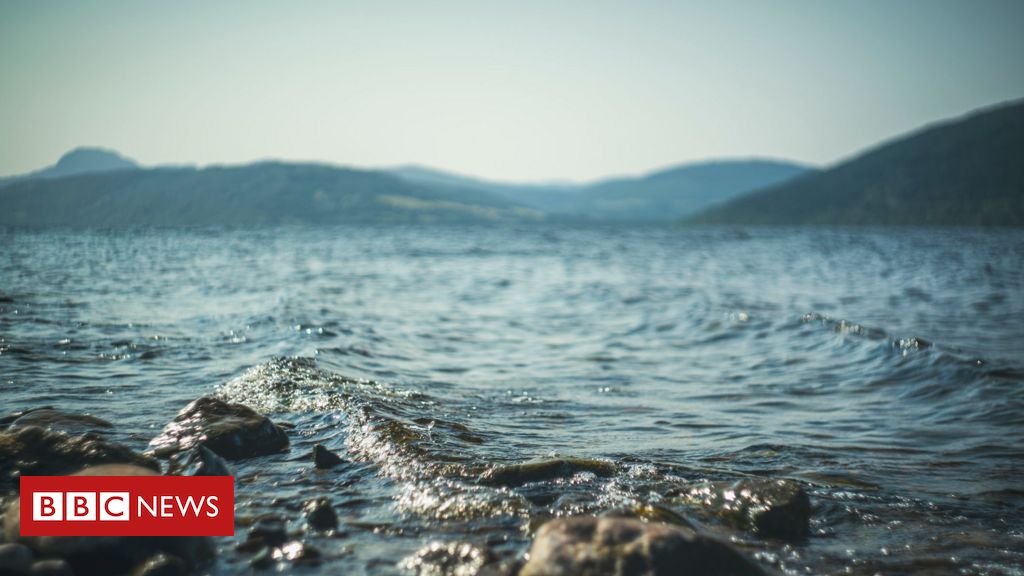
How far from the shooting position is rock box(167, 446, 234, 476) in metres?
7.13

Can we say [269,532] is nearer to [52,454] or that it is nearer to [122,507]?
[122,507]

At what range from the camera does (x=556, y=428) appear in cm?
1090

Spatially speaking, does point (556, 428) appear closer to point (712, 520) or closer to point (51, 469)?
point (712, 520)

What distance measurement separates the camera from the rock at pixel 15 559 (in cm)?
489

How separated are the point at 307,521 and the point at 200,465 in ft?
5.29

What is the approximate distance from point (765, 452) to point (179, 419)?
8.42 m

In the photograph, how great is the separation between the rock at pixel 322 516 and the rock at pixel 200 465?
1.39 m

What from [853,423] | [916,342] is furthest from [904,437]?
[916,342]

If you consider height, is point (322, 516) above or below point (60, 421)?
below

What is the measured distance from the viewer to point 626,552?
16.0 ft

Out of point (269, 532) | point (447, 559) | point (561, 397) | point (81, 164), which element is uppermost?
point (81, 164)

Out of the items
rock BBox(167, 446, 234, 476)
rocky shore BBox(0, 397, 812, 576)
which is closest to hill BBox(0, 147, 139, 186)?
rocky shore BBox(0, 397, 812, 576)

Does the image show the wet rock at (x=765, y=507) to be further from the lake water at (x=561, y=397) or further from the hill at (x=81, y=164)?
the hill at (x=81, y=164)

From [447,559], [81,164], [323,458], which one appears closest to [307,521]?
[447,559]
